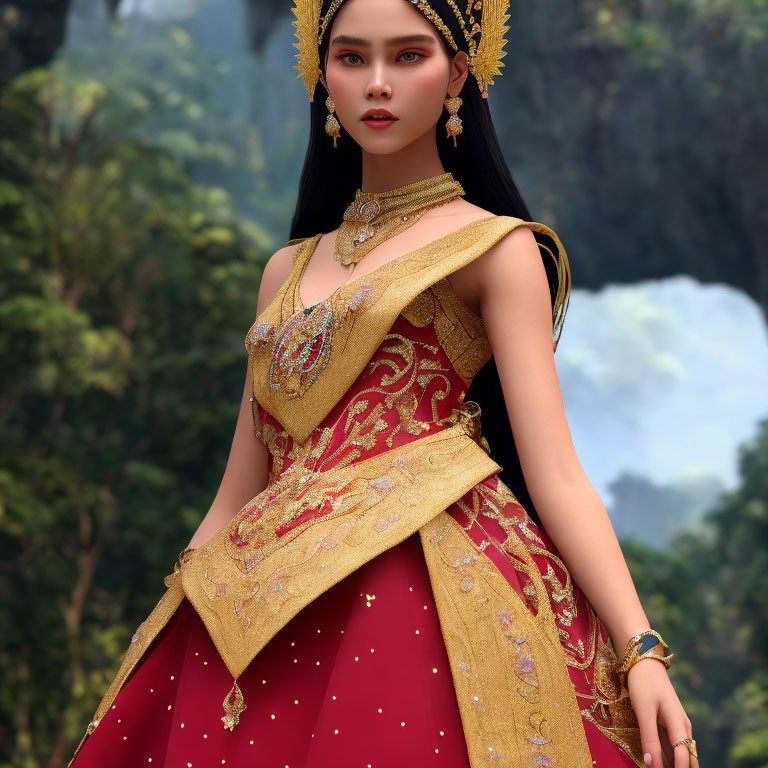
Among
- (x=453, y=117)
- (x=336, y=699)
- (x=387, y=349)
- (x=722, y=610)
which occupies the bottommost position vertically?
(x=722, y=610)

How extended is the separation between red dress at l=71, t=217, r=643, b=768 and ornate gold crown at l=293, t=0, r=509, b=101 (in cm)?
26

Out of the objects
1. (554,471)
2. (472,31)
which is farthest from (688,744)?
(472,31)

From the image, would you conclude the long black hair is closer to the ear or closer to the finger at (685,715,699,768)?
the ear

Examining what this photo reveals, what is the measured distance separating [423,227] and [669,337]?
10.9 m

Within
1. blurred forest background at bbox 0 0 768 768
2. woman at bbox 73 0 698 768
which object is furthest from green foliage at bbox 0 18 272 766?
woman at bbox 73 0 698 768

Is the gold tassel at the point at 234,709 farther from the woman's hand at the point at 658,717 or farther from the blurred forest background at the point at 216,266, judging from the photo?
the blurred forest background at the point at 216,266

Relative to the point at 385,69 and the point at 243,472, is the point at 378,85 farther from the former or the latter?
the point at 243,472

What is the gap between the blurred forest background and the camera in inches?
304

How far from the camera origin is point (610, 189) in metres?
10.1

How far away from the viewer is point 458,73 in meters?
1.60

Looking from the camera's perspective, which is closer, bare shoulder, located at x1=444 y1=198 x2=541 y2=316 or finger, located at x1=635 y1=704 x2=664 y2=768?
finger, located at x1=635 y1=704 x2=664 y2=768

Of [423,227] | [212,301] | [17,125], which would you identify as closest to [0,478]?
[212,301]

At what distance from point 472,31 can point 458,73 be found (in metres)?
0.06

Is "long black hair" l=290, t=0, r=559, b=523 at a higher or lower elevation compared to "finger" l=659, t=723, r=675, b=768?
higher
